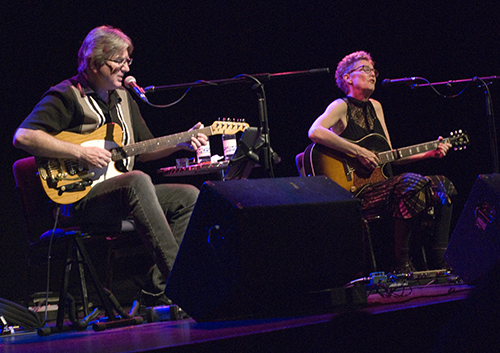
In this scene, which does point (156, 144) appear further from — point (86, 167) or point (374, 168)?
point (374, 168)

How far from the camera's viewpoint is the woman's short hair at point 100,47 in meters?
3.06

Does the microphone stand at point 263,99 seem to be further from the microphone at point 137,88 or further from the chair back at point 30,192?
the chair back at point 30,192

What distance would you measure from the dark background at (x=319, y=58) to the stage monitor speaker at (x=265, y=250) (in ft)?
8.57

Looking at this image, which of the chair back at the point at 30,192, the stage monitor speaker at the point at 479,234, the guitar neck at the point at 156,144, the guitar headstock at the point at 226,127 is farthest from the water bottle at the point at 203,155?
the stage monitor speaker at the point at 479,234

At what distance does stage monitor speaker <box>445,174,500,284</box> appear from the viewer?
2.31 m

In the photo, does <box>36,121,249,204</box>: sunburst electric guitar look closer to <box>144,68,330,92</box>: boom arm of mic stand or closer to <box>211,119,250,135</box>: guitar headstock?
<box>211,119,250,135</box>: guitar headstock

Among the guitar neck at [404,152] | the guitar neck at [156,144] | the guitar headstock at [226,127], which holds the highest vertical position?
the guitar headstock at [226,127]

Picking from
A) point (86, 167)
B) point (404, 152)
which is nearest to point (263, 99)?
point (86, 167)

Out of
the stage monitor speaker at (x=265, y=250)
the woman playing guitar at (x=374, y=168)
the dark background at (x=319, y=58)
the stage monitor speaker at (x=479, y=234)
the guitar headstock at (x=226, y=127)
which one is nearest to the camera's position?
the stage monitor speaker at (x=265, y=250)

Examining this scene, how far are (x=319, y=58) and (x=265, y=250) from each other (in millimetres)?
3556

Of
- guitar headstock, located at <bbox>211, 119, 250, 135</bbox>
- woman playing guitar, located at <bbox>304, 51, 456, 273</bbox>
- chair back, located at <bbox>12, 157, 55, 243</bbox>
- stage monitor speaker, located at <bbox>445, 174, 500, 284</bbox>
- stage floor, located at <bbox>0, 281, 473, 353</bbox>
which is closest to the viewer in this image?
stage floor, located at <bbox>0, 281, 473, 353</bbox>

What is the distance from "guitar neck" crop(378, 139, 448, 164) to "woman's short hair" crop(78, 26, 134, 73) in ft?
6.90

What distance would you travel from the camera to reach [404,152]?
4.12 metres

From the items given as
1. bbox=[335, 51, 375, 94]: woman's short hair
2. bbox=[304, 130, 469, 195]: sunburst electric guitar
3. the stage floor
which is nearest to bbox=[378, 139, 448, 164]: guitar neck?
bbox=[304, 130, 469, 195]: sunburst electric guitar
